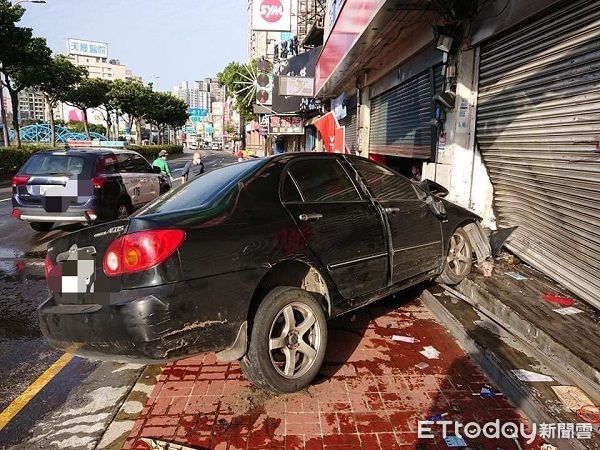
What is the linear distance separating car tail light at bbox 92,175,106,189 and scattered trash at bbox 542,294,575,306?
7538 millimetres

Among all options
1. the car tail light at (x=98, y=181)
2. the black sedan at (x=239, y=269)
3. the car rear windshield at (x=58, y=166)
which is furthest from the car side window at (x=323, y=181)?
the car rear windshield at (x=58, y=166)

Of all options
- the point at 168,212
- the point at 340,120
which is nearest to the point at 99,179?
the point at 168,212

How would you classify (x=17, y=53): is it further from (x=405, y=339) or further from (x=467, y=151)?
(x=405, y=339)

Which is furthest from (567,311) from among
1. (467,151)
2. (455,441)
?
(467,151)

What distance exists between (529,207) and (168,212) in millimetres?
4294

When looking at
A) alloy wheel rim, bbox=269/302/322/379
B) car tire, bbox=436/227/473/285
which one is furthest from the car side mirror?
alloy wheel rim, bbox=269/302/322/379

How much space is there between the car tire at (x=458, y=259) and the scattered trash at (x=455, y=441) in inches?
100

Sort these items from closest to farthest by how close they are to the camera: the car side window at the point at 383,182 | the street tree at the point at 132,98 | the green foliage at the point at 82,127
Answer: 1. the car side window at the point at 383,182
2. the street tree at the point at 132,98
3. the green foliage at the point at 82,127

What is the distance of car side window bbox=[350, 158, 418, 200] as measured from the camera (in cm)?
437

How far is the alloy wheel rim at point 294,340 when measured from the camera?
325cm

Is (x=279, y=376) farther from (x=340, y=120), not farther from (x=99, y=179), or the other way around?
(x=340, y=120)

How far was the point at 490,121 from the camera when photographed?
20.5 feet

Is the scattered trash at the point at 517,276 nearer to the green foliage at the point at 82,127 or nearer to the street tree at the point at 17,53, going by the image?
the street tree at the point at 17,53

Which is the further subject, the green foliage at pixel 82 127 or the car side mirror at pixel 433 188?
the green foliage at pixel 82 127
